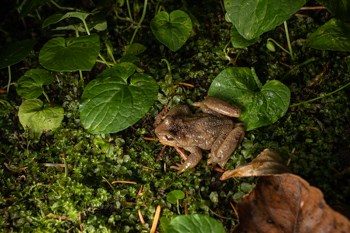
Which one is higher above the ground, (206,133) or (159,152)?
(206,133)

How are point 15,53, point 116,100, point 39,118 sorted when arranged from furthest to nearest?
point 15,53 < point 39,118 < point 116,100

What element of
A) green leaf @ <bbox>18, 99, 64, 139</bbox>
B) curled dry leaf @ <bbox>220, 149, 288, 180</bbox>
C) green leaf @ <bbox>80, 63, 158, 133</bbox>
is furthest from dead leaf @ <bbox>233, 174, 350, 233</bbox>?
green leaf @ <bbox>18, 99, 64, 139</bbox>

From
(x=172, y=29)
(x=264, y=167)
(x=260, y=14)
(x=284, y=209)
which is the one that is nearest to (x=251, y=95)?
(x=260, y=14)

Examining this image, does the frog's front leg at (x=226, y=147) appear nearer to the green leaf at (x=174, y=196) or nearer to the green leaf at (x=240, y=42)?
the green leaf at (x=174, y=196)

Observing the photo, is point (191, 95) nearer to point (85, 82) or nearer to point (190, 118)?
point (190, 118)

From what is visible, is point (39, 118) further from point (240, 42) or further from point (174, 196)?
point (240, 42)
